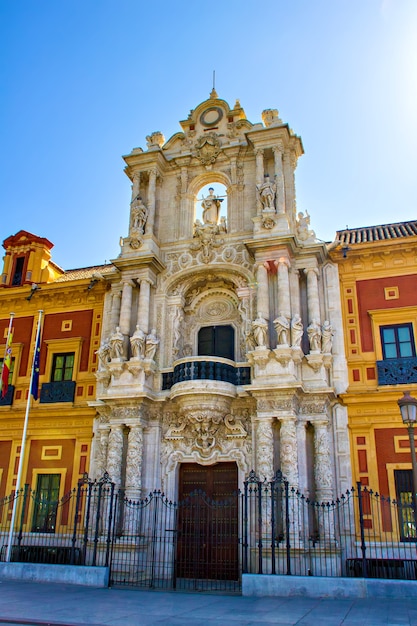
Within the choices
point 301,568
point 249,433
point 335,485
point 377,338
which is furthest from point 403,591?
point 377,338

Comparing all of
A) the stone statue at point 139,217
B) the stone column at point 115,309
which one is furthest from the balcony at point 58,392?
the stone statue at point 139,217

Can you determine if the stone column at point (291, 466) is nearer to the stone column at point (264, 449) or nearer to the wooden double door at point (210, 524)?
the stone column at point (264, 449)

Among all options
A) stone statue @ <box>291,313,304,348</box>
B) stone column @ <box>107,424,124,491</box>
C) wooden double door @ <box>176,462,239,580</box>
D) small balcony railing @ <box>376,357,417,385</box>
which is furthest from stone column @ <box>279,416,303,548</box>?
stone column @ <box>107,424,124,491</box>

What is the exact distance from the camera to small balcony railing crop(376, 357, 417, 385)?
1727 centimetres

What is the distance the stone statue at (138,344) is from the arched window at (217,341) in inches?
87.7

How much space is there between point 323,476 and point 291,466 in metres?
1.05

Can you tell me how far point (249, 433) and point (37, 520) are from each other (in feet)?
26.6

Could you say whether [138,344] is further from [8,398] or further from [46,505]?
[46,505]

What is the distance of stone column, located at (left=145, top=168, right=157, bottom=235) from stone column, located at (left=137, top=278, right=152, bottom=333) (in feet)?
6.58

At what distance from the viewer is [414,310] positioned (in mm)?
18047

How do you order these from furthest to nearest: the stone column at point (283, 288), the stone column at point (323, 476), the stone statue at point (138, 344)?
the stone statue at point (138, 344) → the stone column at point (283, 288) → the stone column at point (323, 476)

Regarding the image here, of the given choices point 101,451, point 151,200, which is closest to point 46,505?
point 101,451

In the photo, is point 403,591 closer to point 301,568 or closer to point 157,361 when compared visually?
point 301,568

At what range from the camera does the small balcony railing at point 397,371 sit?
17.3 metres
